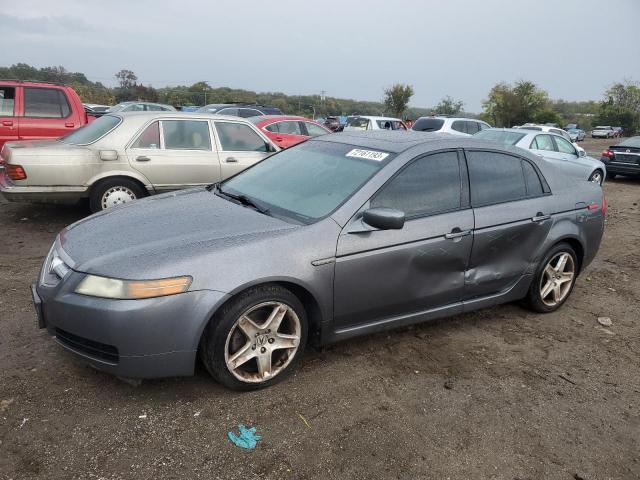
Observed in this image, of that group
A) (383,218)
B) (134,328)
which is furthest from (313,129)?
(134,328)

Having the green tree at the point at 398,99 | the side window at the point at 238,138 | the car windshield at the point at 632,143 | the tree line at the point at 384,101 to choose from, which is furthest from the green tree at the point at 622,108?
the side window at the point at 238,138

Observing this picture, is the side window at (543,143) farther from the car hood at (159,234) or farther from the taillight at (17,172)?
the taillight at (17,172)

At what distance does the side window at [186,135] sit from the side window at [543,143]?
705 centimetres

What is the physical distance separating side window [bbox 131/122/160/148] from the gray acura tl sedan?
2.73m

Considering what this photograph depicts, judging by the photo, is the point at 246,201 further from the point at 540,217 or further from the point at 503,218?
the point at 540,217

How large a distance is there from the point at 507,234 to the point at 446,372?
1.21 metres

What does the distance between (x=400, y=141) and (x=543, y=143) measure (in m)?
8.40

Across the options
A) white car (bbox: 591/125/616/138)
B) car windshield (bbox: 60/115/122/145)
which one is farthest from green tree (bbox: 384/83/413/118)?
car windshield (bbox: 60/115/122/145)

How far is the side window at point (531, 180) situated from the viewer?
4.13 m

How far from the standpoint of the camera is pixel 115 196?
6199mm

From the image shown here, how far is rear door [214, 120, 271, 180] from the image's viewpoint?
6.84 metres

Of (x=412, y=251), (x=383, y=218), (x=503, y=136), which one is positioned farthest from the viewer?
(x=503, y=136)

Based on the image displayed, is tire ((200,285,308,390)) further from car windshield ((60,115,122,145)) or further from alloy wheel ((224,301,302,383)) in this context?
Answer: car windshield ((60,115,122,145))

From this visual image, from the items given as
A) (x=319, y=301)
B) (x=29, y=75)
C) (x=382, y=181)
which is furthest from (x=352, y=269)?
(x=29, y=75)
